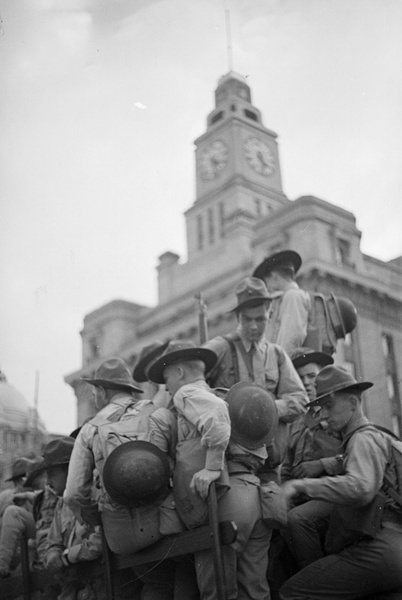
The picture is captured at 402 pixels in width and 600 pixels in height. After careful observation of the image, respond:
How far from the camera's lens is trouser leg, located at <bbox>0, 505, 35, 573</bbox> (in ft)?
27.0

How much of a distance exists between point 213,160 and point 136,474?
2497 inches

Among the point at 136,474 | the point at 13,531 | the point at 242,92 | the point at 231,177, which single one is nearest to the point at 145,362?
the point at 13,531

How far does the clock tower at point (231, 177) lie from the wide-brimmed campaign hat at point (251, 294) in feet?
172

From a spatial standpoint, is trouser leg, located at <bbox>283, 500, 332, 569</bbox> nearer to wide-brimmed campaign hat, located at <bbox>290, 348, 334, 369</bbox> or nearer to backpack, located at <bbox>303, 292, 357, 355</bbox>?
wide-brimmed campaign hat, located at <bbox>290, 348, 334, 369</bbox>

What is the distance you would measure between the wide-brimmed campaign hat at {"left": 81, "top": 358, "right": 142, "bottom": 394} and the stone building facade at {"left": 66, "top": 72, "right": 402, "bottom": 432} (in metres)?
23.4

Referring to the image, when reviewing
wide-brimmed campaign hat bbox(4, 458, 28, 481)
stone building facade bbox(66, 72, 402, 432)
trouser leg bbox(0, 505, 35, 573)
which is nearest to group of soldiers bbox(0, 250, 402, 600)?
trouser leg bbox(0, 505, 35, 573)

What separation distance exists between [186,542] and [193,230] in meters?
60.8

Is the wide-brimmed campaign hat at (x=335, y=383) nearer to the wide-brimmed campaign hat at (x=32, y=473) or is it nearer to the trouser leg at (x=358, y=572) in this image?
the trouser leg at (x=358, y=572)

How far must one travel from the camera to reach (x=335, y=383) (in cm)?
579

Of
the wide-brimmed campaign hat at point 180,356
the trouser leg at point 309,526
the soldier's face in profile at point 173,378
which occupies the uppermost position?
the wide-brimmed campaign hat at point 180,356

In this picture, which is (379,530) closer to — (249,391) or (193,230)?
(249,391)

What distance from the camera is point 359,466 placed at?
5223mm

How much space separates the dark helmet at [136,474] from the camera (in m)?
5.50

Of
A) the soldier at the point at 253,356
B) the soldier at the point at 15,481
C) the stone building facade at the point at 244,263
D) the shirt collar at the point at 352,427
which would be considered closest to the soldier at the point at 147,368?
the soldier at the point at 253,356
